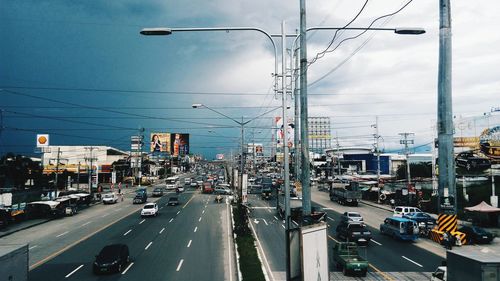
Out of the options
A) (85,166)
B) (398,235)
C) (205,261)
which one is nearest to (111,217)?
(205,261)

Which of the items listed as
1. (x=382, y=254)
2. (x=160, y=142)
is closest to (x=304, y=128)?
(x=382, y=254)

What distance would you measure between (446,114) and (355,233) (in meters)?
21.0

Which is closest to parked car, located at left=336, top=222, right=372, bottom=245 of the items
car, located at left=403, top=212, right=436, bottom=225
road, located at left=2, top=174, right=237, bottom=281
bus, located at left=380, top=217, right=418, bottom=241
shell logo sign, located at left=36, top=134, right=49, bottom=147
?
bus, located at left=380, top=217, right=418, bottom=241

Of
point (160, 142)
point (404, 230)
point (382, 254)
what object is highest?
point (160, 142)

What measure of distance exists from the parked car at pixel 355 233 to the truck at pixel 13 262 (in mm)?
22499

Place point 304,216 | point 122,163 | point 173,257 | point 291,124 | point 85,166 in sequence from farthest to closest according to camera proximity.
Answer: point 122,163 → point 85,166 → point 291,124 → point 173,257 → point 304,216

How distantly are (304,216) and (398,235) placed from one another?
2442cm

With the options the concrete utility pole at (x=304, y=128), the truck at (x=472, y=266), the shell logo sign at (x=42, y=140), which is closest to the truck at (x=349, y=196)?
the truck at (x=472, y=266)

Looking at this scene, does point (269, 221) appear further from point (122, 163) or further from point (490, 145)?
point (122, 163)

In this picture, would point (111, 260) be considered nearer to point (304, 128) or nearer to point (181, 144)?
point (304, 128)

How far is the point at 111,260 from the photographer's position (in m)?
22.0

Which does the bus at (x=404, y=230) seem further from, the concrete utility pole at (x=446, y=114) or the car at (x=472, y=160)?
the car at (x=472, y=160)

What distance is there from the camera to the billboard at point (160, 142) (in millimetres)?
105688

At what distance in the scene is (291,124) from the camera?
42.8 metres
